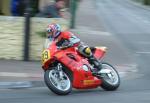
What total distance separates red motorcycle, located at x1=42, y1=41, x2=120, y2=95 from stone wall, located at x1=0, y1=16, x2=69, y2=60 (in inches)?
158

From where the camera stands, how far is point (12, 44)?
14.1 meters

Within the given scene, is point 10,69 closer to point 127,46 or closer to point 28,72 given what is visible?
point 28,72

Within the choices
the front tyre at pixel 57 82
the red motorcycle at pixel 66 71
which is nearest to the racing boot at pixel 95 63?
the red motorcycle at pixel 66 71

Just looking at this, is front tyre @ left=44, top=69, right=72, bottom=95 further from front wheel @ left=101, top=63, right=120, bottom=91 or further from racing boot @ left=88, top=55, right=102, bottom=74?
front wheel @ left=101, top=63, right=120, bottom=91

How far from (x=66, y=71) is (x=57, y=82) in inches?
12.1

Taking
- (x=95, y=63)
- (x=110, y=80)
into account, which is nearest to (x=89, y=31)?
(x=110, y=80)

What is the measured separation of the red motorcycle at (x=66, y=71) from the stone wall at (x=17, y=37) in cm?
401

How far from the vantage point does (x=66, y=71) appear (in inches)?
394

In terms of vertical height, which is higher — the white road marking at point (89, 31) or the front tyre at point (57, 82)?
the front tyre at point (57, 82)

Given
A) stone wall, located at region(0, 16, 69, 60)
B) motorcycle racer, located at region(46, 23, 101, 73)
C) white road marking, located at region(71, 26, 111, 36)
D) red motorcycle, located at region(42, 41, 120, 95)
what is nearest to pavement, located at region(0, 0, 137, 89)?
stone wall, located at region(0, 16, 69, 60)

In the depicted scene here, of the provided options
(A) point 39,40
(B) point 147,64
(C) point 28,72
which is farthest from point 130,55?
(C) point 28,72

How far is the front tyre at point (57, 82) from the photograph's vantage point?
9.70 metres

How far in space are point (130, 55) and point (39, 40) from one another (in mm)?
3348

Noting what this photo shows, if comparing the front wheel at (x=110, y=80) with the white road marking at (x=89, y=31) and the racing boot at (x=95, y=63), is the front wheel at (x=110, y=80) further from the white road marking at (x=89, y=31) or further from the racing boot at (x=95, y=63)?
the white road marking at (x=89, y=31)
